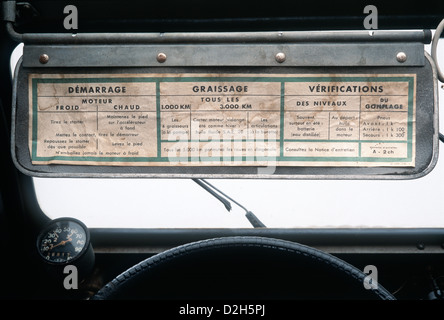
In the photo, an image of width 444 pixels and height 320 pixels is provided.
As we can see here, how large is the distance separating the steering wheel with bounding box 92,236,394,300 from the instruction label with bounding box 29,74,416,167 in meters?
0.23

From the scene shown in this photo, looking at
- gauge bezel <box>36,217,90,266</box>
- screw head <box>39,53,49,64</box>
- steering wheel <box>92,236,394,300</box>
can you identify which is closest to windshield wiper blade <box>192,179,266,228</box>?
steering wheel <box>92,236,394,300</box>

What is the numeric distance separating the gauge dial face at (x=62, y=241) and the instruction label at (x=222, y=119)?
285mm

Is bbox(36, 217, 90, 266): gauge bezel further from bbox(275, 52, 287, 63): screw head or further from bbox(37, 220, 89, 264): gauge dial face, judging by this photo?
bbox(275, 52, 287, 63): screw head

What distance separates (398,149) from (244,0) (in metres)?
0.61

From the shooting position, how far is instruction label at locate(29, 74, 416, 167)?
98cm

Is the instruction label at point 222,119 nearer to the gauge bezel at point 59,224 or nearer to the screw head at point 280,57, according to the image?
the screw head at point 280,57

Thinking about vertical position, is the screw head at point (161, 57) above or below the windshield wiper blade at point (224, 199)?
above

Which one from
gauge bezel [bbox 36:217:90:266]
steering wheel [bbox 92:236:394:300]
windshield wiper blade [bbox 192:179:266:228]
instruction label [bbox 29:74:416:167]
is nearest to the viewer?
steering wheel [bbox 92:236:394:300]

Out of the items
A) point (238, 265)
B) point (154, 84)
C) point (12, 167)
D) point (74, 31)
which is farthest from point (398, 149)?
point (12, 167)

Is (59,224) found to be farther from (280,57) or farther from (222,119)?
(280,57)

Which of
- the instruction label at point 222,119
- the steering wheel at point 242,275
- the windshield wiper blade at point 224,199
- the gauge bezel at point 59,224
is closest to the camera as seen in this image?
the steering wheel at point 242,275

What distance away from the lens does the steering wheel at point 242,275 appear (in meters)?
0.85

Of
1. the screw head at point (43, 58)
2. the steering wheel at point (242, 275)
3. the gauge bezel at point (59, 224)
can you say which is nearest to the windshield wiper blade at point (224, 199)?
the steering wheel at point (242, 275)

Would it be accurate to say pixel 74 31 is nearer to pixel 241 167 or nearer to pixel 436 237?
pixel 241 167
